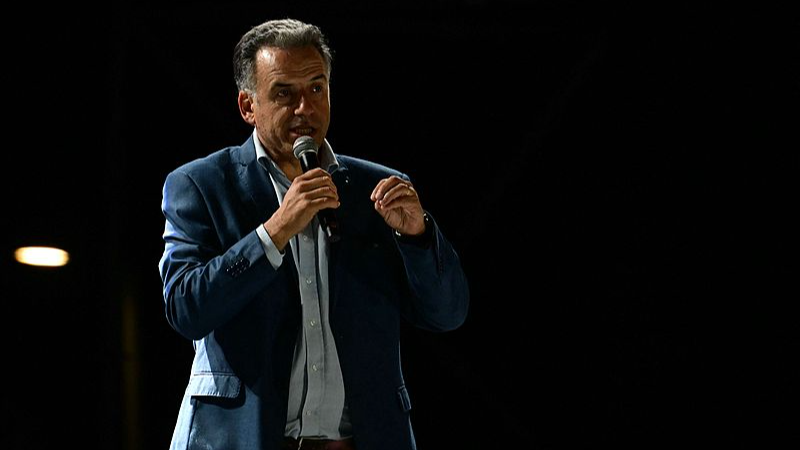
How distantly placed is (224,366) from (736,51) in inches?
77.0

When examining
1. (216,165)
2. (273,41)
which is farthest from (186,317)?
(273,41)

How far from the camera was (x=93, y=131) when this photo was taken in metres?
2.68

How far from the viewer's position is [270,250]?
1551 mm

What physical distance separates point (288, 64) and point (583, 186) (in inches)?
55.7

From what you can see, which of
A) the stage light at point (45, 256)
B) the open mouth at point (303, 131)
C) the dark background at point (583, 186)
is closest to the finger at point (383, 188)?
the open mouth at point (303, 131)

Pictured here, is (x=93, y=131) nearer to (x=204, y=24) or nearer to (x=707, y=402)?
(x=204, y=24)

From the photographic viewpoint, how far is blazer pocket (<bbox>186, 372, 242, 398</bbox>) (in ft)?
5.11

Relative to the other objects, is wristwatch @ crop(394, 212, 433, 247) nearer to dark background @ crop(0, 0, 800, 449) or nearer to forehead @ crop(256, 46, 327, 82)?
forehead @ crop(256, 46, 327, 82)

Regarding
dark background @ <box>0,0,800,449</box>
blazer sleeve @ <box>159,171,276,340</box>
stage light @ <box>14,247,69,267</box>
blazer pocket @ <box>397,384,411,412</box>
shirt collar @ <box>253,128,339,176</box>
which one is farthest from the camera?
dark background @ <box>0,0,800,449</box>

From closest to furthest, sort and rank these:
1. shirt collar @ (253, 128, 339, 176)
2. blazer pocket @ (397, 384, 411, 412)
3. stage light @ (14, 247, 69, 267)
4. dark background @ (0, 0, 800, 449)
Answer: blazer pocket @ (397, 384, 411, 412), shirt collar @ (253, 128, 339, 176), stage light @ (14, 247, 69, 267), dark background @ (0, 0, 800, 449)

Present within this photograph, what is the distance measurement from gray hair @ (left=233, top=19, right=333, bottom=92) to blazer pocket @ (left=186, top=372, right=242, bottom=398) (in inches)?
20.6

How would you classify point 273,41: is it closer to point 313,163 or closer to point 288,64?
point 288,64

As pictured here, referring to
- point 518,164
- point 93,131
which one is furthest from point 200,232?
point 518,164

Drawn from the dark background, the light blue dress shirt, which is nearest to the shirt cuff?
the light blue dress shirt
